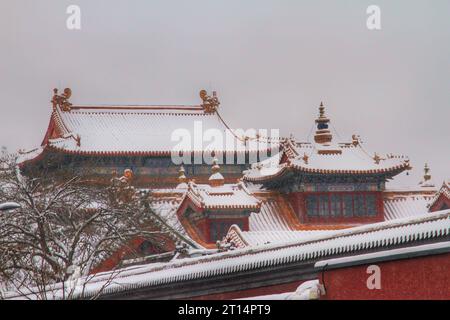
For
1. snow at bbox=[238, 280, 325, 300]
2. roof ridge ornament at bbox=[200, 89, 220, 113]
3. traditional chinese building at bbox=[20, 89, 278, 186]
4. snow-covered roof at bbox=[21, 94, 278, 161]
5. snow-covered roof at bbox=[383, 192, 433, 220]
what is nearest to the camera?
snow at bbox=[238, 280, 325, 300]

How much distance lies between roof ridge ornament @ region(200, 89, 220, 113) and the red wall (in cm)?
3411

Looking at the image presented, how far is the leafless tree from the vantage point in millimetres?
21500

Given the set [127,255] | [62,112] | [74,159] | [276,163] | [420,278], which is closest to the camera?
[420,278]

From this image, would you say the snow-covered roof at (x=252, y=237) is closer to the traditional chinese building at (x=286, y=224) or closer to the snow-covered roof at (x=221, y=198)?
the traditional chinese building at (x=286, y=224)

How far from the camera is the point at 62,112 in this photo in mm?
48000

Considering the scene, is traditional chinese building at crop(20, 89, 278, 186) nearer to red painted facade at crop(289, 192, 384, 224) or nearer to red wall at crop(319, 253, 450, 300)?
red painted facade at crop(289, 192, 384, 224)

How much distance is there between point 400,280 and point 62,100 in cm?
3363

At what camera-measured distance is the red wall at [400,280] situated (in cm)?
1477

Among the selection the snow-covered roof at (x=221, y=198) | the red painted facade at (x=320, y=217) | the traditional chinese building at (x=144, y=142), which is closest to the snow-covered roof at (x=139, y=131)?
the traditional chinese building at (x=144, y=142)

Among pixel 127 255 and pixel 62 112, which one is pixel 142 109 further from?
pixel 127 255

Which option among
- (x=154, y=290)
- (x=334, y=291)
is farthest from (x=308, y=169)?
(x=334, y=291)

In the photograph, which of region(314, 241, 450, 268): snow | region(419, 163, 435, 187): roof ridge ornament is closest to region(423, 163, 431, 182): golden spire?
region(419, 163, 435, 187): roof ridge ornament

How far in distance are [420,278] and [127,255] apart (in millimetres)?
14586

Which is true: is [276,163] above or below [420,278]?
below
